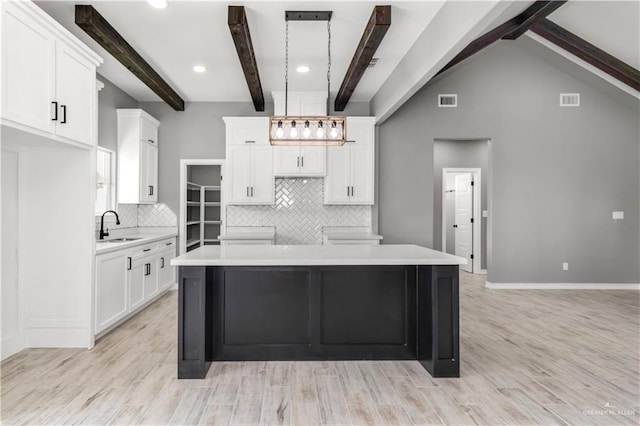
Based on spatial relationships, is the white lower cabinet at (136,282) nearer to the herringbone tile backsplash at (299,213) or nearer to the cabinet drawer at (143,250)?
the cabinet drawer at (143,250)

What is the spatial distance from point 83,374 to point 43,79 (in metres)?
2.29

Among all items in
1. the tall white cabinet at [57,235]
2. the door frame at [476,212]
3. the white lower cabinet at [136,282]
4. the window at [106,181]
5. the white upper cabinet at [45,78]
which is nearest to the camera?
the white upper cabinet at [45,78]

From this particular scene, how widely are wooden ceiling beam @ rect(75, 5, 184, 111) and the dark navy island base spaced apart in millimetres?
2483

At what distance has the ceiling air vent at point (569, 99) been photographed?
5.75 meters

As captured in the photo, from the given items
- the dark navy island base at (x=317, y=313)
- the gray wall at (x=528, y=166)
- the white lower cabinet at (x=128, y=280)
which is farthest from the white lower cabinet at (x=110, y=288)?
the gray wall at (x=528, y=166)

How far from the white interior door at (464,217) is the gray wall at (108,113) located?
6.39 metres

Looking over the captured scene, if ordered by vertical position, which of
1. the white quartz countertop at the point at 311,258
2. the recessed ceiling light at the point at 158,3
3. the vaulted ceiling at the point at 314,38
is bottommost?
the white quartz countertop at the point at 311,258

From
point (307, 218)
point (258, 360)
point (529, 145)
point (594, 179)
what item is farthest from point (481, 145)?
point (258, 360)

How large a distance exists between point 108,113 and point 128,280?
2.36m

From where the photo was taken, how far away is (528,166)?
19.0ft

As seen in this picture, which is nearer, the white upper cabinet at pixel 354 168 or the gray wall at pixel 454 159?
the white upper cabinet at pixel 354 168

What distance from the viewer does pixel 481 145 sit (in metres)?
7.25

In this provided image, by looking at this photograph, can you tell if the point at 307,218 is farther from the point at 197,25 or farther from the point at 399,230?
the point at 197,25

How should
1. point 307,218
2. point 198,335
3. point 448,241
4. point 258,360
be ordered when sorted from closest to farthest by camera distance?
1. point 198,335
2. point 258,360
3. point 307,218
4. point 448,241
